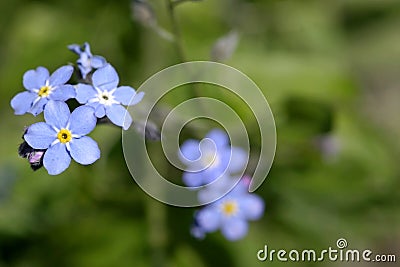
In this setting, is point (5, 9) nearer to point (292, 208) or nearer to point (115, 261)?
point (115, 261)

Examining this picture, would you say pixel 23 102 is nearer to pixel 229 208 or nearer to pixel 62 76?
pixel 62 76

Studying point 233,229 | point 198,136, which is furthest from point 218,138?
point 233,229

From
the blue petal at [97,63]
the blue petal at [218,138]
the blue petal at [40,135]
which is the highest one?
the blue petal at [218,138]

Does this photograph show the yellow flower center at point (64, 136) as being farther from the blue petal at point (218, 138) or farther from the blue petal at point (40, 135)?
the blue petal at point (218, 138)

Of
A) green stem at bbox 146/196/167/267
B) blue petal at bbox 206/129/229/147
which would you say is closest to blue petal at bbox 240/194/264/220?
blue petal at bbox 206/129/229/147

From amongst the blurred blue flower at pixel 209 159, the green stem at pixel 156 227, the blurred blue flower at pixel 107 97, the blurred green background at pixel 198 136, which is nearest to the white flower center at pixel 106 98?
the blurred blue flower at pixel 107 97
